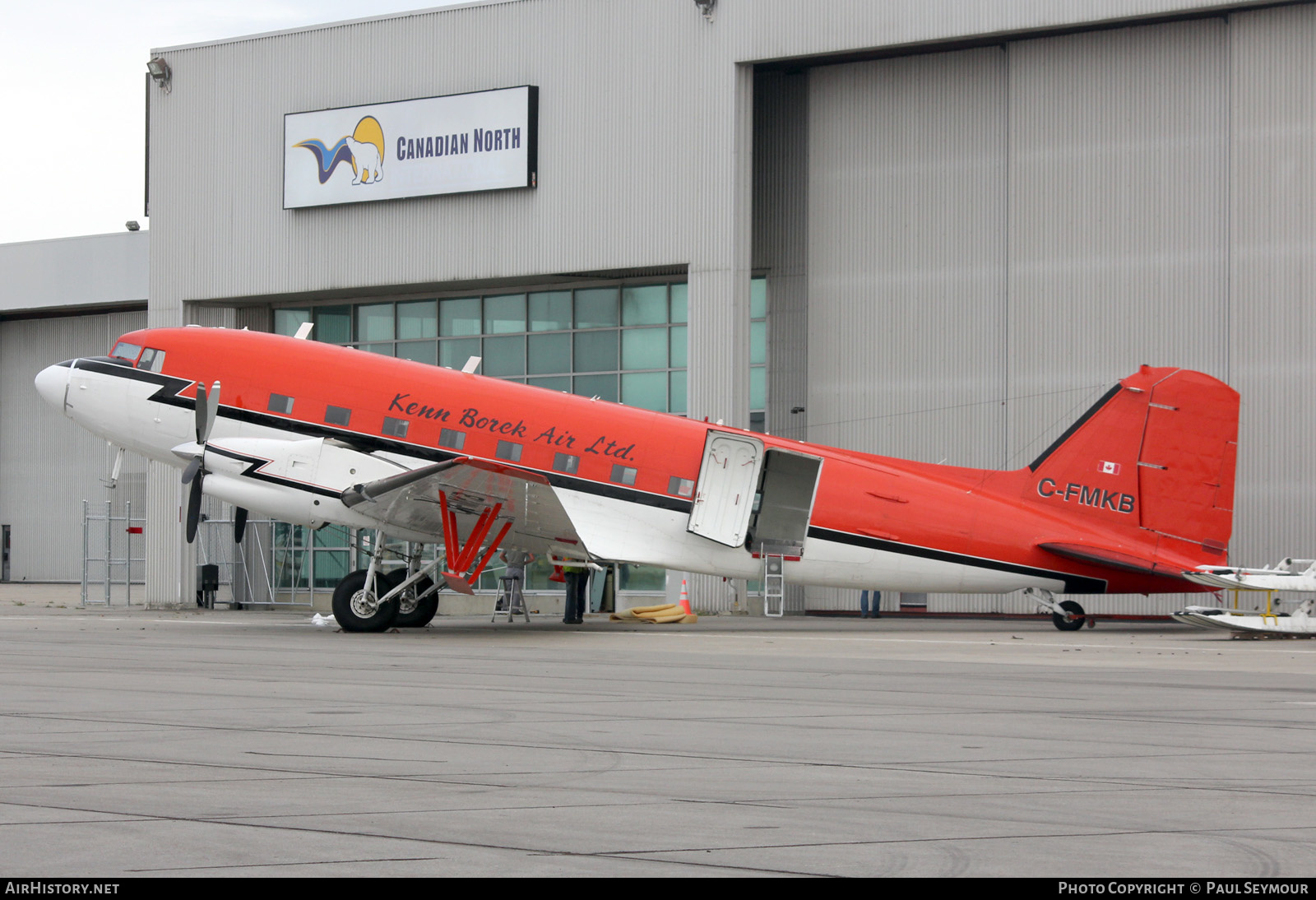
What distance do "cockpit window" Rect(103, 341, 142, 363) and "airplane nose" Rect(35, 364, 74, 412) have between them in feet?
3.42

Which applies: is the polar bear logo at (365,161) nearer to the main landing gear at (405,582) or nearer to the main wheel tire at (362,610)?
the main landing gear at (405,582)

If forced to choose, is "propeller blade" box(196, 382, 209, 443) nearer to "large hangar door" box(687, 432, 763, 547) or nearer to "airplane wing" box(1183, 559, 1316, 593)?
"large hangar door" box(687, 432, 763, 547)

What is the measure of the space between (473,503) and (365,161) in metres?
18.9

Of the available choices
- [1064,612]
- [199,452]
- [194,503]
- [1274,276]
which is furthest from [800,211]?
[194,503]

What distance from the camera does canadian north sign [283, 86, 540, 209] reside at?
35.7 m

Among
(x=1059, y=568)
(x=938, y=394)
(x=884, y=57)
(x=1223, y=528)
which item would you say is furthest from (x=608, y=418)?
(x=884, y=57)

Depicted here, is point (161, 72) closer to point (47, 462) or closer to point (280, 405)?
point (280, 405)

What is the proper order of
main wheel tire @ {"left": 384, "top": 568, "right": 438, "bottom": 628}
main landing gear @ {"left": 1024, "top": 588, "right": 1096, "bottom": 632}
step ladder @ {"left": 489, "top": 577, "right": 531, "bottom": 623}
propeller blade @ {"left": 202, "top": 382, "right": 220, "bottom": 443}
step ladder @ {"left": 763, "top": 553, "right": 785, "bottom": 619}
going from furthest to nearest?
step ladder @ {"left": 489, "top": 577, "right": 531, "bottom": 623} < main landing gear @ {"left": 1024, "top": 588, "right": 1096, "bottom": 632} < main wheel tire @ {"left": 384, "top": 568, "right": 438, "bottom": 628} < step ladder @ {"left": 763, "top": 553, "right": 785, "bottom": 619} < propeller blade @ {"left": 202, "top": 382, "right": 220, "bottom": 443}

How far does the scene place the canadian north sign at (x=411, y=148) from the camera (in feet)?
117

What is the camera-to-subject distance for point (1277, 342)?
30.2 meters

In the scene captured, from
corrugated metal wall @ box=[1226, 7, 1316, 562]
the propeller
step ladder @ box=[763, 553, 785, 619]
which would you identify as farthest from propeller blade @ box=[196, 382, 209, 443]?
corrugated metal wall @ box=[1226, 7, 1316, 562]

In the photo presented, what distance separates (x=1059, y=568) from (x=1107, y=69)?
15.1 metres

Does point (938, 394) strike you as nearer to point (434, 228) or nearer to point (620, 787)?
point (434, 228)

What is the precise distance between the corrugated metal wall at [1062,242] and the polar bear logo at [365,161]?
1213cm
